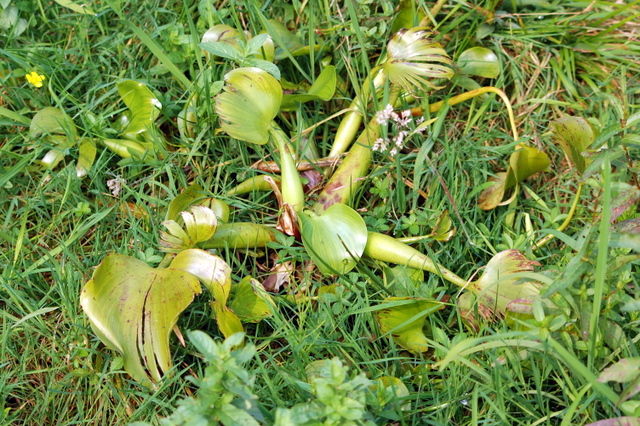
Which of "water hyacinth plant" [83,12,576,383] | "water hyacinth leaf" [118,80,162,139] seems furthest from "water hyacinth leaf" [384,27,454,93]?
"water hyacinth leaf" [118,80,162,139]

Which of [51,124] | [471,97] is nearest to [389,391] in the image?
[471,97]

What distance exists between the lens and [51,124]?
4.94 feet

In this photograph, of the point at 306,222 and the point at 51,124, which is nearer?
the point at 306,222

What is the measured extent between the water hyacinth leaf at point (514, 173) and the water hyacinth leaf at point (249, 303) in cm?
58

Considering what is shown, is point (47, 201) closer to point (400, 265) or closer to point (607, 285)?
point (400, 265)

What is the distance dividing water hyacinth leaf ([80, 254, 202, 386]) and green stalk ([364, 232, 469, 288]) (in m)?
0.40

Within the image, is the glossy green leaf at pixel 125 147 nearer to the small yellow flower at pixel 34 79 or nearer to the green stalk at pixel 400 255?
the small yellow flower at pixel 34 79

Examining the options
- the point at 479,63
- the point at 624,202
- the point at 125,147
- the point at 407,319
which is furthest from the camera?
the point at 479,63

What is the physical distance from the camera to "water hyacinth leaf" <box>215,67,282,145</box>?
52.1 inches

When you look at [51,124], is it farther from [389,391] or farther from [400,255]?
[389,391]

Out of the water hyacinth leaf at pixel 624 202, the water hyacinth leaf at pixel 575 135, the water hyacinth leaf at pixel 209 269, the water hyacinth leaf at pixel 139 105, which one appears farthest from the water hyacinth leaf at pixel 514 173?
the water hyacinth leaf at pixel 139 105

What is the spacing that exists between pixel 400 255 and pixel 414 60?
467 millimetres

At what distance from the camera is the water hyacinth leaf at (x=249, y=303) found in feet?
4.04

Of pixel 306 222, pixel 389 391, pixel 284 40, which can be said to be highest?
pixel 284 40
